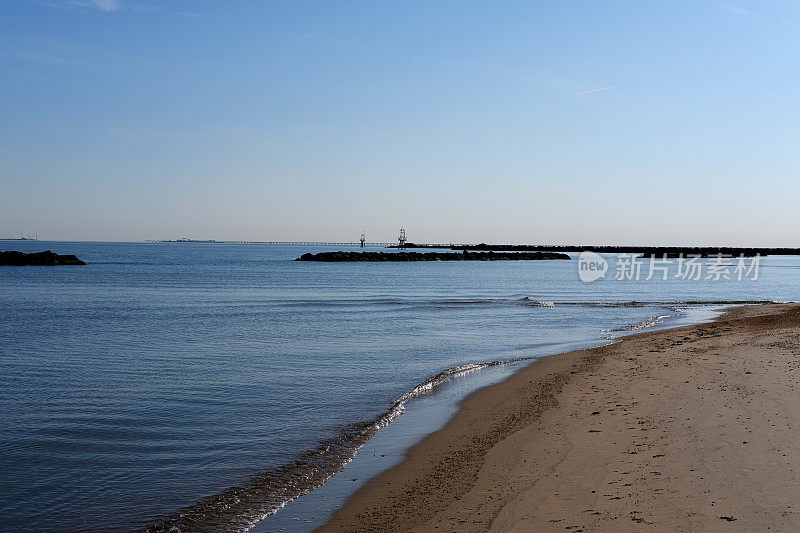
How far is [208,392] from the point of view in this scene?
43.8ft

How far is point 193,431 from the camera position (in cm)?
1044

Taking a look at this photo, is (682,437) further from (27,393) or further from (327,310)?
(327,310)

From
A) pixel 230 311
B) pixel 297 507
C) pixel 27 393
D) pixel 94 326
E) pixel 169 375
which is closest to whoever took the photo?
pixel 297 507

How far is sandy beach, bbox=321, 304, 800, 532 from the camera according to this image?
6.09m

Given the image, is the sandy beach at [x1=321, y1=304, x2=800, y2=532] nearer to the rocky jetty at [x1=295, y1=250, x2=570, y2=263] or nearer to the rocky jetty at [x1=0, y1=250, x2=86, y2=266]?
the rocky jetty at [x1=0, y1=250, x2=86, y2=266]

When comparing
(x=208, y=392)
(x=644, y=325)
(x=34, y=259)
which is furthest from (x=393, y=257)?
(x=208, y=392)

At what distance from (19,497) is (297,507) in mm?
3386

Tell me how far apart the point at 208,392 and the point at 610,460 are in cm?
868

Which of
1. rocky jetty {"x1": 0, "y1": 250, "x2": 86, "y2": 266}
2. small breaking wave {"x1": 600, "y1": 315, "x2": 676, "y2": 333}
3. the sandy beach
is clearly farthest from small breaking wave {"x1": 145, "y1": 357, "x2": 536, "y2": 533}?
rocky jetty {"x1": 0, "y1": 250, "x2": 86, "y2": 266}

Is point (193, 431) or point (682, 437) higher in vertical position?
point (682, 437)

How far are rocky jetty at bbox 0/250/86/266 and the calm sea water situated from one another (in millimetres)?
60464

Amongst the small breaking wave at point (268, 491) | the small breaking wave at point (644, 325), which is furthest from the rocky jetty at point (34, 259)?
the small breaking wave at point (268, 491)

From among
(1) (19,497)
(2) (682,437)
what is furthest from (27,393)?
(2) (682,437)

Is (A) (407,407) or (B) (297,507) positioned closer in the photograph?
(B) (297,507)
